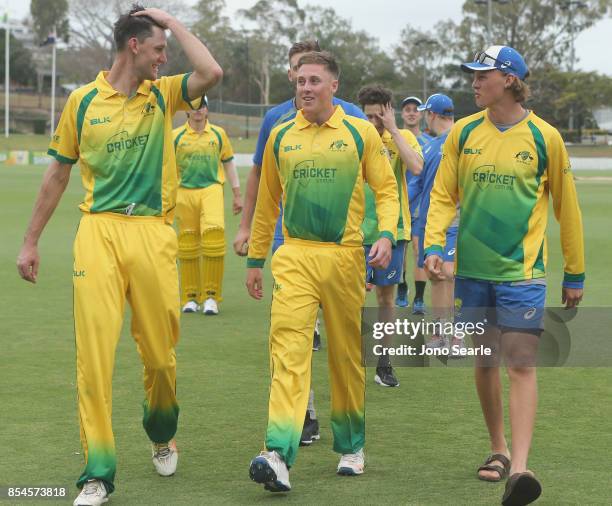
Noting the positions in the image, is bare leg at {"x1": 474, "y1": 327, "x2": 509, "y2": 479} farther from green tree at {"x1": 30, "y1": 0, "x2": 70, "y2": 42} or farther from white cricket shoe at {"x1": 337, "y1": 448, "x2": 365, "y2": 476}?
green tree at {"x1": 30, "y1": 0, "x2": 70, "y2": 42}

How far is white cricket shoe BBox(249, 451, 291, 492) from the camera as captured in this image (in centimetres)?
591

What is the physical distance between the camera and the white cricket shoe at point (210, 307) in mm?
12766

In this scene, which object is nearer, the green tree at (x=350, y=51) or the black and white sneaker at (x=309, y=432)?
the black and white sneaker at (x=309, y=432)

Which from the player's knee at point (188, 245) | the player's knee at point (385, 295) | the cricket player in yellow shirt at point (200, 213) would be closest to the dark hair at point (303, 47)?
the player's knee at point (385, 295)

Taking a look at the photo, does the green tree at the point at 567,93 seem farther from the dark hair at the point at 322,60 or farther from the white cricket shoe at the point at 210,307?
the dark hair at the point at 322,60

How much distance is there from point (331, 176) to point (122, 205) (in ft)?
3.70

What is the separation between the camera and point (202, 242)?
508 inches

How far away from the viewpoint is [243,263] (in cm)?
1800

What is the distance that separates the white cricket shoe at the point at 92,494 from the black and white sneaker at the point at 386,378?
11.4ft

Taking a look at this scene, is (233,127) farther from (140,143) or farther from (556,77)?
(140,143)

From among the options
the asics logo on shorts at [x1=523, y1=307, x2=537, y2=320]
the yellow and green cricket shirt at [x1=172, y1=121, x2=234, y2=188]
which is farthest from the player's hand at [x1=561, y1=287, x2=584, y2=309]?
the yellow and green cricket shirt at [x1=172, y1=121, x2=234, y2=188]

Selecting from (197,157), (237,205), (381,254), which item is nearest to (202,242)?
(237,205)

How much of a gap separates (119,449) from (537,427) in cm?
259

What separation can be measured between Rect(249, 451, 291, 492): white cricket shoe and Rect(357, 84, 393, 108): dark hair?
139 inches
